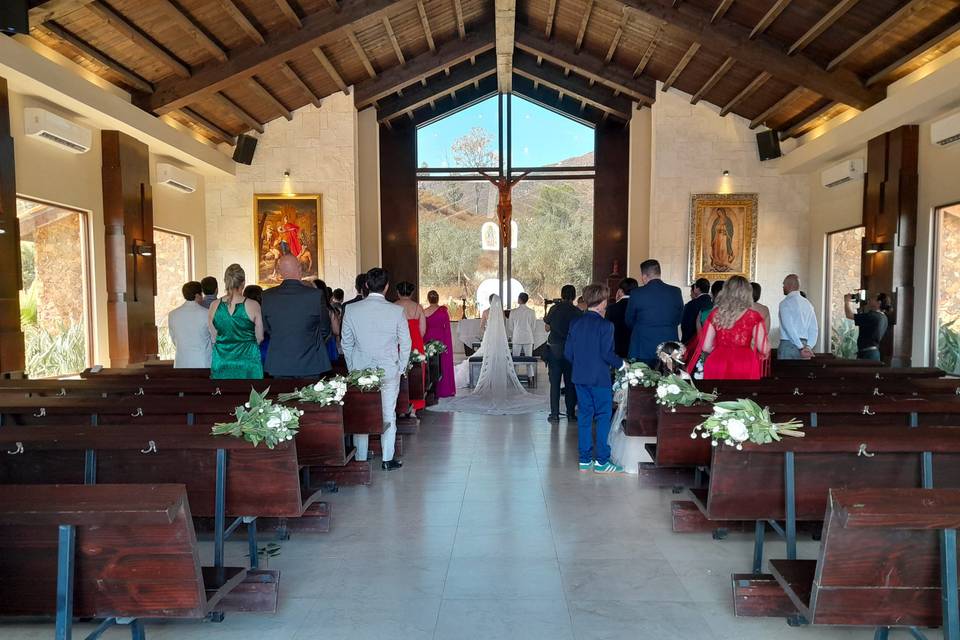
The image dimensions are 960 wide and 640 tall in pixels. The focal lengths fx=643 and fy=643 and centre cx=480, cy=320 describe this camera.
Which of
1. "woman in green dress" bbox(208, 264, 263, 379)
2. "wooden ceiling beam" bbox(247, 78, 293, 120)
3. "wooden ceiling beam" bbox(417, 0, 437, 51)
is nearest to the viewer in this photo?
"woman in green dress" bbox(208, 264, 263, 379)

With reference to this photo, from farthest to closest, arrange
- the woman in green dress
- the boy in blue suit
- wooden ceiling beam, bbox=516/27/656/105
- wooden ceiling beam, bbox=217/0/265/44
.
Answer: wooden ceiling beam, bbox=516/27/656/105, wooden ceiling beam, bbox=217/0/265/44, the boy in blue suit, the woman in green dress

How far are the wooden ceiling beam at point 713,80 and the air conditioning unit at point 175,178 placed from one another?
8292 mm

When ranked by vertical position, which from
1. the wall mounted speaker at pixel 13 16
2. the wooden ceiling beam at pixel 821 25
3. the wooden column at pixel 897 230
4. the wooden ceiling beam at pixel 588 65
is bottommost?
the wooden column at pixel 897 230

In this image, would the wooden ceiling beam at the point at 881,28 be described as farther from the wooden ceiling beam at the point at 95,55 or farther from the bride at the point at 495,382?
the wooden ceiling beam at the point at 95,55

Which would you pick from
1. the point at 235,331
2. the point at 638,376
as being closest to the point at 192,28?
the point at 235,331

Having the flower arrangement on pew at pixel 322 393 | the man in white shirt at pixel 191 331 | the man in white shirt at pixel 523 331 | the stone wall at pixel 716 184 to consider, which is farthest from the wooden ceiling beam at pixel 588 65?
the flower arrangement on pew at pixel 322 393

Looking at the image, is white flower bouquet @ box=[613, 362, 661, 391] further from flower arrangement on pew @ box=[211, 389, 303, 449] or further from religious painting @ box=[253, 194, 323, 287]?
religious painting @ box=[253, 194, 323, 287]

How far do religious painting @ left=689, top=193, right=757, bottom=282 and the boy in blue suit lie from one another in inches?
282

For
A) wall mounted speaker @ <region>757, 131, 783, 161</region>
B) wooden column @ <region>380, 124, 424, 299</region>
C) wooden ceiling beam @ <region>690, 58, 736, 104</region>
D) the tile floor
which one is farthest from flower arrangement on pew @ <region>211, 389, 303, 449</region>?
wooden column @ <region>380, 124, 424, 299</region>

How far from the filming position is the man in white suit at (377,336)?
180 inches

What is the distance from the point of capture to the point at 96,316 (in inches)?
314

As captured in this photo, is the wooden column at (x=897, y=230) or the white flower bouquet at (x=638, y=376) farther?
the wooden column at (x=897, y=230)

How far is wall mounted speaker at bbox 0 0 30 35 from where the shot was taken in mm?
5094

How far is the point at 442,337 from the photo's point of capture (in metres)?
8.03
